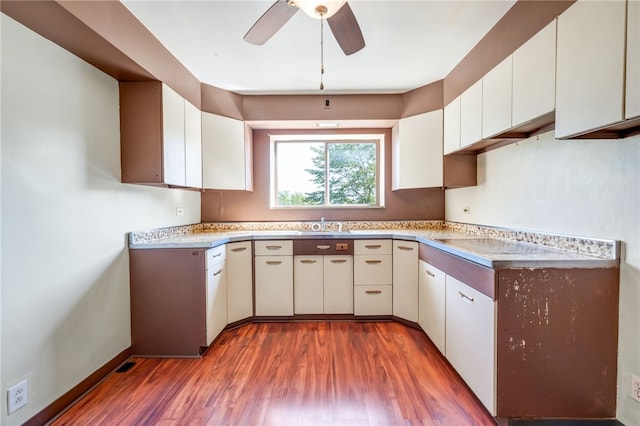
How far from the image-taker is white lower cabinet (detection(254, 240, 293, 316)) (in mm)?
2682

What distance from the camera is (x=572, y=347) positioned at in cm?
136

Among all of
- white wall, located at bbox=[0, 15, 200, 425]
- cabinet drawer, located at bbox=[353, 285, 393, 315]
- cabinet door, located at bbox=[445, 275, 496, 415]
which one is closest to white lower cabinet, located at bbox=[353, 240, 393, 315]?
cabinet drawer, located at bbox=[353, 285, 393, 315]

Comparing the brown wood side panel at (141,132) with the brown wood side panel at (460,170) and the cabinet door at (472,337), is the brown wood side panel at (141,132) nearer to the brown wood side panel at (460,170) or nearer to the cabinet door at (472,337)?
the cabinet door at (472,337)

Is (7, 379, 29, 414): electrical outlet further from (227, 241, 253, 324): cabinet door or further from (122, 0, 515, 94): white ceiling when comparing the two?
(122, 0, 515, 94): white ceiling

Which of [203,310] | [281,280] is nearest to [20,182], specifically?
[203,310]

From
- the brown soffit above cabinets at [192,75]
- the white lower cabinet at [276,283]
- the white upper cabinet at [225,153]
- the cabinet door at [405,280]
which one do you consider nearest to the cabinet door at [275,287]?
the white lower cabinet at [276,283]

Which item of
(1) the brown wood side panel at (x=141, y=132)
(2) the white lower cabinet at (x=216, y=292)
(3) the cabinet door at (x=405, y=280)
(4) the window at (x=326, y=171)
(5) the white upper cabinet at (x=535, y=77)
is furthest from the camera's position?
(4) the window at (x=326, y=171)

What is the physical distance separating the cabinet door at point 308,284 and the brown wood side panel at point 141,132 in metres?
1.44

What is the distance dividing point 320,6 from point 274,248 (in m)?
1.98

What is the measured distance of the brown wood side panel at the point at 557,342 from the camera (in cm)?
136

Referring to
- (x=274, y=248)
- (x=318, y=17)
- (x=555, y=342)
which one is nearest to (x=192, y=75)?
(x=318, y=17)

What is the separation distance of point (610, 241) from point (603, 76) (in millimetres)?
794

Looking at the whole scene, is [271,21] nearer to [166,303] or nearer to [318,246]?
[318,246]

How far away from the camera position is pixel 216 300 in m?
2.32
